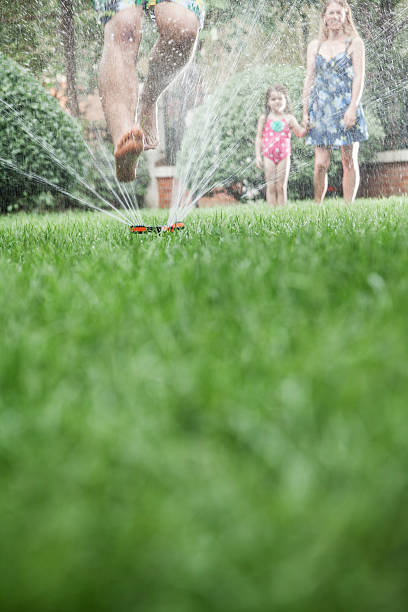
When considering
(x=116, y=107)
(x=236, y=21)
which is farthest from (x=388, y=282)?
(x=236, y=21)

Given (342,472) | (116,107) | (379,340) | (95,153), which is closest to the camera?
(342,472)

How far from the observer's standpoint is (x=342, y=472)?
0.62m

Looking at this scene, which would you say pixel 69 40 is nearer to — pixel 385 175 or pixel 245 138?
pixel 245 138

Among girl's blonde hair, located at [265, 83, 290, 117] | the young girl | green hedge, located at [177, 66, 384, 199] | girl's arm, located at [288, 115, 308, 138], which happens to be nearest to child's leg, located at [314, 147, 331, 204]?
girl's arm, located at [288, 115, 308, 138]

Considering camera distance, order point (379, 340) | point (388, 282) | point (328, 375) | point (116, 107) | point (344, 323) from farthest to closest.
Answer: point (116, 107) → point (388, 282) → point (344, 323) → point (379, 340) → point (328, 375)

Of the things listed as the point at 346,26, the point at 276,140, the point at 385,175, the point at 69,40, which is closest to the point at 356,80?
the point at 346,26

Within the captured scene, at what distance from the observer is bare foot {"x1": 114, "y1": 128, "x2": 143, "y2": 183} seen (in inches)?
114

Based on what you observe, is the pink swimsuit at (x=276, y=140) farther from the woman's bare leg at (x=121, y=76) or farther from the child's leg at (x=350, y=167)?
the woman's bare leg at (x=121, y=76)

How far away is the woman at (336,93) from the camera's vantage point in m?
5.34

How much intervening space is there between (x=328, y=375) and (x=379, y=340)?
0.66 ft

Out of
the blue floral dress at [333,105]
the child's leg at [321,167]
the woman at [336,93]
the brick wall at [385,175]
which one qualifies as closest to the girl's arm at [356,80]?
the woman at [336,93]

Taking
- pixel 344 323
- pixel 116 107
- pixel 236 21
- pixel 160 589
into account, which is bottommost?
pixel 160 589

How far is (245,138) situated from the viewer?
8.94 m

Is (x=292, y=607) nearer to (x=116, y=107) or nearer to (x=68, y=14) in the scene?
(x=116, y=107)
